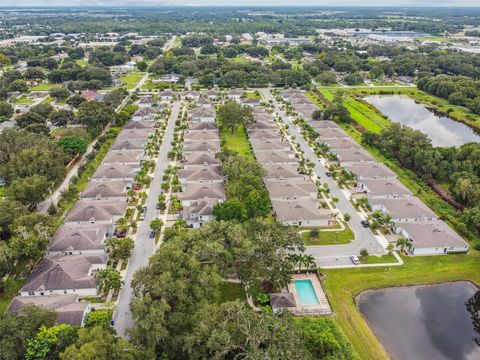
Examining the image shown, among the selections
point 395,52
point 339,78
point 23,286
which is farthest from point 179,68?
point 23,286

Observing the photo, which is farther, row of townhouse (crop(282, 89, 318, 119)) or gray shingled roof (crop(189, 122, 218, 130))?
row of townhouse (crop(282, 89, 318, 119))

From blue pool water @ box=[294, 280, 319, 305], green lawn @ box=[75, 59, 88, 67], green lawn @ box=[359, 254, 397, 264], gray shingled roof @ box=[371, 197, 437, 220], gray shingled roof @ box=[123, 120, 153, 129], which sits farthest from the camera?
green lawn @ box=[75, 59, 88, 67]

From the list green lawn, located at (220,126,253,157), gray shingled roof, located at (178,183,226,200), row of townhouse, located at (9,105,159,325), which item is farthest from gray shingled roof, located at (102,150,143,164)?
green lawn, located at (220,126,253,157)

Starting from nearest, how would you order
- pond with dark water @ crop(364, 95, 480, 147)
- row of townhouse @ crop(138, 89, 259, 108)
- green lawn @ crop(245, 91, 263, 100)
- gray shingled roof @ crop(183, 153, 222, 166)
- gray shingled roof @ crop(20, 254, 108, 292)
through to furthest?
gray shingled roof @ crop(20, 254, 108, 292) < gray shingled roof @ crop(183, 153, 222, 166) < pond with dark water @ crop(364, 95, 480, 147) < row of townhouse @ crop(138, 89, 259, 108) < green lawn @ crop(245, 91, 263, 100)

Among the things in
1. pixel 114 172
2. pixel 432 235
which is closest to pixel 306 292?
pixel 432 235

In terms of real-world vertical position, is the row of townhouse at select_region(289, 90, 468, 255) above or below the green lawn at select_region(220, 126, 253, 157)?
above

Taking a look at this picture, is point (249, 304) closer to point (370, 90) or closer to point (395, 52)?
point (370, 90)

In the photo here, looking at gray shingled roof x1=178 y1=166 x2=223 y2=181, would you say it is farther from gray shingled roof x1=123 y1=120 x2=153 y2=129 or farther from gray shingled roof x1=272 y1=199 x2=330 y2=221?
gray shingled roof x1=123 y1=120 x2=153 y2=129

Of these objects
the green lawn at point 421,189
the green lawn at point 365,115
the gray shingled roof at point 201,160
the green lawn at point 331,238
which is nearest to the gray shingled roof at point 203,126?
the gray shingled roof at point 201,160
